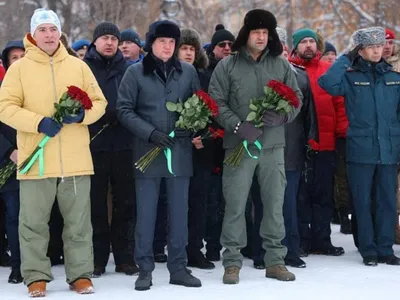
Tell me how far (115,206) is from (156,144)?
101cm

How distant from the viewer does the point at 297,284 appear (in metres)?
6.79

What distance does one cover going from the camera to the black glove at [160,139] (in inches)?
260

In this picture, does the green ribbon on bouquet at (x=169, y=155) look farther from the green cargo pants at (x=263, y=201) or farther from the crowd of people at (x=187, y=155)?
the green cargo pants at (x=263, y=201)

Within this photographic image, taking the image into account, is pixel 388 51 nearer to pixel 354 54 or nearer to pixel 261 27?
pixel 354 54

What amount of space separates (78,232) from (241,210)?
1458 millimetres

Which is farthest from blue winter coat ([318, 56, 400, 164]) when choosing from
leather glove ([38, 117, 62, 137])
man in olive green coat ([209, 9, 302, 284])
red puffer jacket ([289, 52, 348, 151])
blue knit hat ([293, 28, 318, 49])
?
leather glove ([38, 117, 62, 137])

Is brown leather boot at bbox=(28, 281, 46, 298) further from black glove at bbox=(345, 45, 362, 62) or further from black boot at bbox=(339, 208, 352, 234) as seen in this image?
black boot at bbox=(339, 208, 352, 234)

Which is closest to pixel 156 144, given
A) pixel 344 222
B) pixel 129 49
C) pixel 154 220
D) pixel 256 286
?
pixel 154 220

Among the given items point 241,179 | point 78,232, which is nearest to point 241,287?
point 241,179

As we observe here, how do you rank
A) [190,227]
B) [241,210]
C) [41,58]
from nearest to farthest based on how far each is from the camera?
1. [41,58]
2. [241,210]
3. [190,227]

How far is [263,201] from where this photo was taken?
7.15 metres

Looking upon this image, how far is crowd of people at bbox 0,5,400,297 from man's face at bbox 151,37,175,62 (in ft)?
0.04

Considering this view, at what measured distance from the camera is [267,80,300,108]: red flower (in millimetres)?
6645

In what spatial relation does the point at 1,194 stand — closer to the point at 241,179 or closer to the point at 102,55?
the point at 102,55
